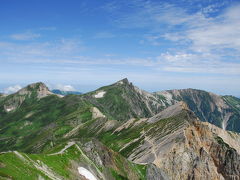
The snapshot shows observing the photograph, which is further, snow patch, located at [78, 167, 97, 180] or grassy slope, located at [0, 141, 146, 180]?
snow patch, located at [78, 167, 97, 180]

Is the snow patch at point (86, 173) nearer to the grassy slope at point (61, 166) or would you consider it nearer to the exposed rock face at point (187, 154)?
the grassy slope at point (61, 166)

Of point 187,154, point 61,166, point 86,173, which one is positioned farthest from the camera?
point 187,154

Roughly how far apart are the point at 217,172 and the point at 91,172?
97.3 meters

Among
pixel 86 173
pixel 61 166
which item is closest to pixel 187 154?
pixel 86 173

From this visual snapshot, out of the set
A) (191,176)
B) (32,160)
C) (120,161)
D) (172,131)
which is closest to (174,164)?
(191,176)

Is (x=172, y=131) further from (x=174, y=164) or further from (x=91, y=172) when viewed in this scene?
(x=91, y=172)

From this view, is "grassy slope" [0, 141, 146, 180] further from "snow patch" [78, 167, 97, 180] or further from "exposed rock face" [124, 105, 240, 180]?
"exposed rock face" [124, 105, 240, 180]

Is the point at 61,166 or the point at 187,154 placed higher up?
the point at 61,166

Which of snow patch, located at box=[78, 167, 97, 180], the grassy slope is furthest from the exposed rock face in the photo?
snow patch, located at box=[78, 167, 97, 180]

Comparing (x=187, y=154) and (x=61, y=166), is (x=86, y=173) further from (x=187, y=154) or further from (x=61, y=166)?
(x=187, y=154)

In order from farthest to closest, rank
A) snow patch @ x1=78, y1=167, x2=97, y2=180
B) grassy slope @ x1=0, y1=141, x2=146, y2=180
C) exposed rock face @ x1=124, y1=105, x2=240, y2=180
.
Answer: exposed rock face @ x1=124, y1=105, x2=240, y2=180, snow patch @ x1=78, y1=167, x2=97, y2=180, grassy slope @ x1=0, y1=141, x2=146, y2=180

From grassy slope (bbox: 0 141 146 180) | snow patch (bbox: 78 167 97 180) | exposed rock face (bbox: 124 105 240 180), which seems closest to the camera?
grassy slope (bbox: 0 141 146 180)

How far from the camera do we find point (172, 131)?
6516 inches

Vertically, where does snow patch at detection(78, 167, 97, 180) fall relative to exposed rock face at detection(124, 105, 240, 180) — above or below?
above
